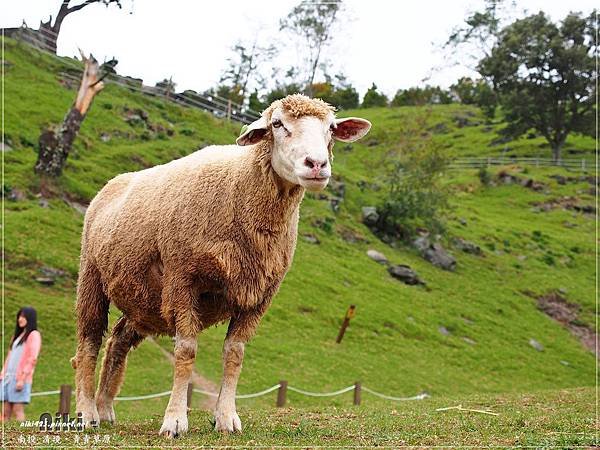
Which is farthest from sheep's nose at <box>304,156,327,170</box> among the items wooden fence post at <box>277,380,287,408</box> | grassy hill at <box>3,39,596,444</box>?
wooden fence post at <box>277,380,287,408</box>

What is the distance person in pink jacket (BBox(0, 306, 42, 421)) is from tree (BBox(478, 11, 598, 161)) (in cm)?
5765

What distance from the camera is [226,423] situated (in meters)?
7.22

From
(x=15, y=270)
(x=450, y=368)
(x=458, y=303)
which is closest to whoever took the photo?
(x=15, y=270)

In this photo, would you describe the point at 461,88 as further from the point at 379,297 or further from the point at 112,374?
the point at 112,374

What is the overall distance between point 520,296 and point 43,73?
2717cm

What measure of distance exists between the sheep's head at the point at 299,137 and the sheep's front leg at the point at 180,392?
1.94 m

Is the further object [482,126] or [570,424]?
[482,126]

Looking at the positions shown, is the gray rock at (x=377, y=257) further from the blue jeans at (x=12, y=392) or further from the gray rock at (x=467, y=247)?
the blue jeans at (x=12, y=392)

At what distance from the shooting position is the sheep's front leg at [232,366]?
7.25 metres

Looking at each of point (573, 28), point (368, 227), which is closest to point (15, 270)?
point (368, 227)

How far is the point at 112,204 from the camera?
29.7ft

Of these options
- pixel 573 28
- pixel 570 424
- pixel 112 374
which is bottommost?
pixel 112 374

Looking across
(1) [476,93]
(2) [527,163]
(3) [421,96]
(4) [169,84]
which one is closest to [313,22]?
(4) [169,84]

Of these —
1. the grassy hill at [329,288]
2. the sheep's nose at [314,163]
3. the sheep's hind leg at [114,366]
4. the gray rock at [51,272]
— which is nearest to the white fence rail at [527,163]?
the grassy hill at [329,288]
